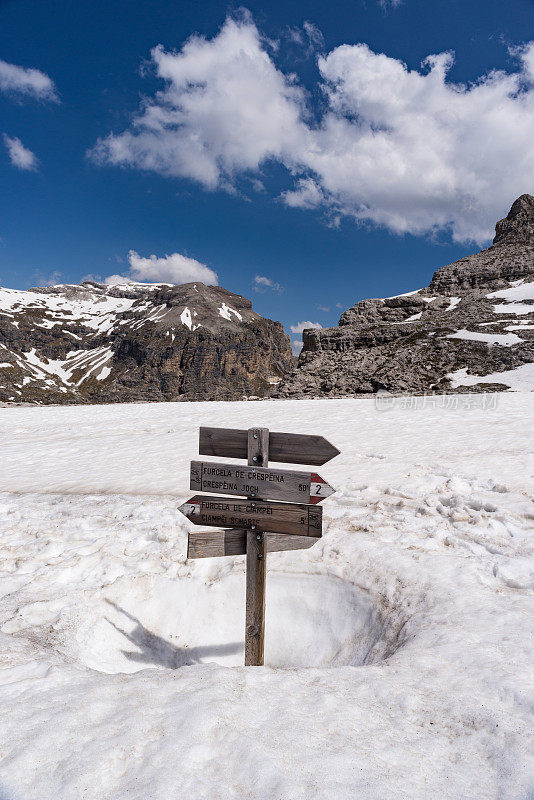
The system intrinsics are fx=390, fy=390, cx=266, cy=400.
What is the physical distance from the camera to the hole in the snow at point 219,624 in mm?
6039

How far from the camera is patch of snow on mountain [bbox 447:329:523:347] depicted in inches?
2511

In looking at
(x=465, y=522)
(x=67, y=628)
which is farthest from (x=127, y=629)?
(x=465, y=522)

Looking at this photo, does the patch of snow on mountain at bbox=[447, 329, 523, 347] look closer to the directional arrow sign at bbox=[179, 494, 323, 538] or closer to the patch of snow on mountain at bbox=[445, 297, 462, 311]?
the patch of snow on mountain at bbox=[445, 297, 462, 311]

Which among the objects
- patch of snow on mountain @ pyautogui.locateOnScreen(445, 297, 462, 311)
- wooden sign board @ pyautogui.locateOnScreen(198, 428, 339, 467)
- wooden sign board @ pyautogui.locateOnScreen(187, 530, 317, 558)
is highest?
patch of snow on mountain @ pyautogui.locateOnScreen(445, 297, 462, 311)

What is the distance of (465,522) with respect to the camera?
825cm

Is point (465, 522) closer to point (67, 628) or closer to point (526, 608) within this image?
point (526, 608)

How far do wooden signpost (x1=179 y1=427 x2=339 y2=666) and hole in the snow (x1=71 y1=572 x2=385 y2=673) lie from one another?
4.19 feet

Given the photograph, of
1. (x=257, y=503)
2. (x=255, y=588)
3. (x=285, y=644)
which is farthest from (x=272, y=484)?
(x=285, y=644)

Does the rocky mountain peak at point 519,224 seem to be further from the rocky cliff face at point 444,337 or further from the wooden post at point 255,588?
the wooden post at point 255,588

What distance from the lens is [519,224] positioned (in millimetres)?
113812

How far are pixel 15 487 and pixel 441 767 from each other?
13.6 m

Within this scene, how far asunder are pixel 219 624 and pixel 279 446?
3704 millimetres

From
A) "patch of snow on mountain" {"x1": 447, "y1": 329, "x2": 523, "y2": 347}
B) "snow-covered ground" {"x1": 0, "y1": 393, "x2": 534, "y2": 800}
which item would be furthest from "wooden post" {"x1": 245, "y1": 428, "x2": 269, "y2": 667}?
"patch of snow on mountain" {"x1": 447, "y1": 329, "x2": 523, "y2": 347}

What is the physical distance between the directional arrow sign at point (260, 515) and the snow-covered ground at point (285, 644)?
1.64 metres
